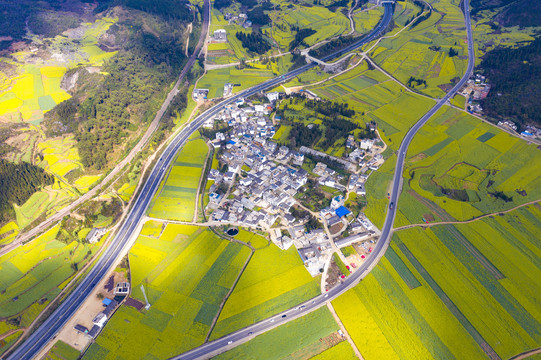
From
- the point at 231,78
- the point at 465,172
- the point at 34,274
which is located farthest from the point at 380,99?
the point at 34,274

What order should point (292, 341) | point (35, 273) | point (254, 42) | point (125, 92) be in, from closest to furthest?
point (292, 341) → point (35, 273) → point (125, 92) → point (254, 42)

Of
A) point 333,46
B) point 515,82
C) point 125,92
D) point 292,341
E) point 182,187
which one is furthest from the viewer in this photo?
point 333,46

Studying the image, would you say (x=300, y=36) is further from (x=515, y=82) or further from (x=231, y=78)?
(x=515, y=82)

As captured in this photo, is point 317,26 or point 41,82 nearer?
point 41,82

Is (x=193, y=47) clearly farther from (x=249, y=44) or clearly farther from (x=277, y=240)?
(x=277, y=240)

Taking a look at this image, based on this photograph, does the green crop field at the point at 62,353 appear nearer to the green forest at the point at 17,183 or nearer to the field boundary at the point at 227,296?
the field boundary at the point at 227,296

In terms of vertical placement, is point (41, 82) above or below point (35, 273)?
above

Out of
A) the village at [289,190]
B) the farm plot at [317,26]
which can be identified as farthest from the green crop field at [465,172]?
the farm plot at [317,26]
